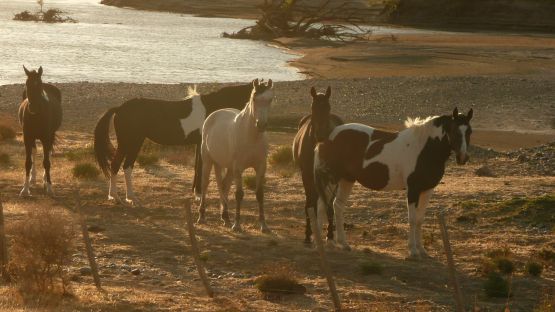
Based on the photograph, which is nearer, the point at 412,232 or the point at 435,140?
the point at 435,140

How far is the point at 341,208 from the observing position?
13969 millimetres

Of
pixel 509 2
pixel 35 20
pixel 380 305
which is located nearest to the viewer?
pixel 380 305

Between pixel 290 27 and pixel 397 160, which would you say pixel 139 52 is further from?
pixel 397 160

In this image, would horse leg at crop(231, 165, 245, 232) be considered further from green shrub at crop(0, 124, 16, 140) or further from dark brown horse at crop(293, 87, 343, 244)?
green shrub at crop(0, 124, 16, 140)

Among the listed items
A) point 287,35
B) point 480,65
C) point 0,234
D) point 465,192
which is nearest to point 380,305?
point 0,234

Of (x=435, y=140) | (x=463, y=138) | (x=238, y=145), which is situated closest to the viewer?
(x=463, y=138)

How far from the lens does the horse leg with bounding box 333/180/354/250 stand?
45.4 ft

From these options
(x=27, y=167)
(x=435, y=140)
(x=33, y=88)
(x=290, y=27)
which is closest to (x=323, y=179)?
(x=435, y=140)

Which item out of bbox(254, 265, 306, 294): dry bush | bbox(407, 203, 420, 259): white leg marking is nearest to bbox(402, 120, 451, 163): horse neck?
bbox(407, 203, 420, 259): white leg marking

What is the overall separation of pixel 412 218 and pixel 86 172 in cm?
868

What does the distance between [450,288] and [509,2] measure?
82890 mm

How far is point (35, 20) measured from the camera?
111 meters

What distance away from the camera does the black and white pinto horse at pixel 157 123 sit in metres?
17.4

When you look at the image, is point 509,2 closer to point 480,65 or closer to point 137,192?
point 480,65
